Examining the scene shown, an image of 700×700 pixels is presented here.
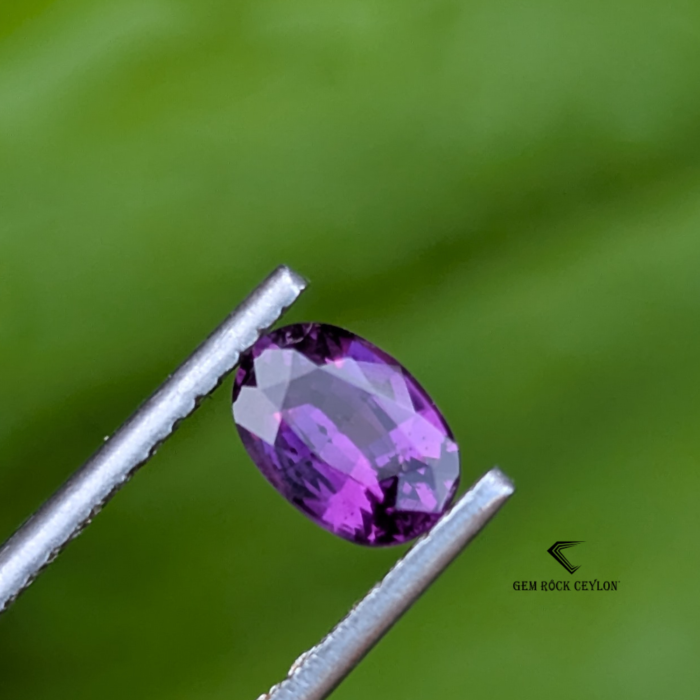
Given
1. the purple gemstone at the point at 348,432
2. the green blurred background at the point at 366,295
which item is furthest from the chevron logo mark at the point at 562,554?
the purple gemstone at the point at 348,432

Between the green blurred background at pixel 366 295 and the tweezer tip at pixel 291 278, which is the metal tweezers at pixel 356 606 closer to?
the tweezer tip at pixel 291 278

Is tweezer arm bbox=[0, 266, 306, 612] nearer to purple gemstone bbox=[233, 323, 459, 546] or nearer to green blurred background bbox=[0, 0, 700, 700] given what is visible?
purple gemstone bbox=[233, 323, 459, 546]

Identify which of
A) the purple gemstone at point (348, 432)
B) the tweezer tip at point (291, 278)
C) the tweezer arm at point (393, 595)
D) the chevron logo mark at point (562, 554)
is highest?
the tweezer tip at point (291, 278)

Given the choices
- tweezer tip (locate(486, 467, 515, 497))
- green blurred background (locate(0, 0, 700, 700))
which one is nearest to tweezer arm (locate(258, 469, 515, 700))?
tweezer tip (locate(486, 467, 515, 497))

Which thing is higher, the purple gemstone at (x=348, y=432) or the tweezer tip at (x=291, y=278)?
the tweezer tip at (x=291, y=278)

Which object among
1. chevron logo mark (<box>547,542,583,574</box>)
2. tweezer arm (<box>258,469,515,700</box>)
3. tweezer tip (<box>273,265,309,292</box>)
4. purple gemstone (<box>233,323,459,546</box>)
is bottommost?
chevron logo mark (<box>547,542,583,574</box>)

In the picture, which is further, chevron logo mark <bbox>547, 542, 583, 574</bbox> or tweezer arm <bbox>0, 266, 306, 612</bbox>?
chevron logo mark <bbox>547, 542, 583, 574</bbox>

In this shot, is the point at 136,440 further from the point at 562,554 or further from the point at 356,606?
the point at 562,554

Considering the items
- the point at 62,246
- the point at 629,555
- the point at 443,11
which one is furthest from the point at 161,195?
the point at 629,555
